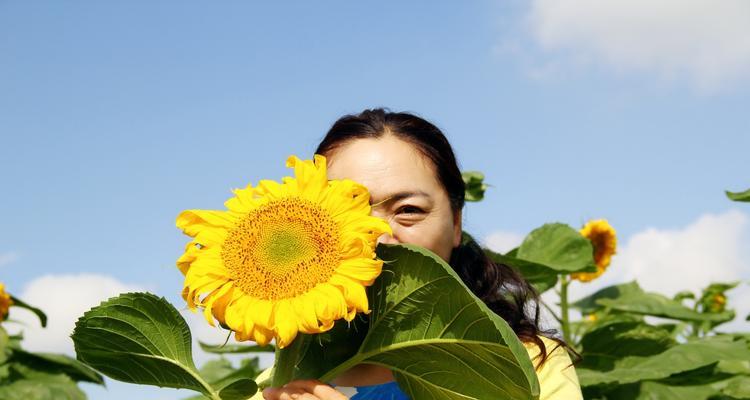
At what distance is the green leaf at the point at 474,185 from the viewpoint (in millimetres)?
3219

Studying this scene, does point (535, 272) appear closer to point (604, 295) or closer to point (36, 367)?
point (604, 295)

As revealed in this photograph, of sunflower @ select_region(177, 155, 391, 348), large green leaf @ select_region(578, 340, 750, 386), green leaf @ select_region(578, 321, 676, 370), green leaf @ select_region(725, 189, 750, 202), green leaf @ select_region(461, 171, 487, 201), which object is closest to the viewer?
sunflower @ select_region(177, 155, 391, 348)

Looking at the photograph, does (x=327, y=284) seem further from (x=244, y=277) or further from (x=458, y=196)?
(x=458, y=196)

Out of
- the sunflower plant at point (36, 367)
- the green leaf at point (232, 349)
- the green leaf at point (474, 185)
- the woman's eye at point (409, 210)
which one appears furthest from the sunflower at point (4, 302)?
the woman's eye at point (409, 210)

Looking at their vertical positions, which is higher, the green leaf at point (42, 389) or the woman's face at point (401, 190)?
the woman's face at point (401, 190)

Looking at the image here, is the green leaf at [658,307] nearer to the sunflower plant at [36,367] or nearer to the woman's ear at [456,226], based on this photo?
the woman's ear at [456,226]

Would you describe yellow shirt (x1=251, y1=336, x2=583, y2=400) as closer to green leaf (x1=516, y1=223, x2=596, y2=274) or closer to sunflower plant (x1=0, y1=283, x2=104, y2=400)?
green leaf (x1=516, y1=223, x2=596, y2=274)

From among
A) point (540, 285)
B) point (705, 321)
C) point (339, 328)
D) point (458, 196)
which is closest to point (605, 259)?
point (705, 321)

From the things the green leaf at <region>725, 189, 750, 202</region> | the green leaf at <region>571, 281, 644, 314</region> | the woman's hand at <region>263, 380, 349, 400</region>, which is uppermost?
the green leaf at <region>571, 281, 644, 314</region>

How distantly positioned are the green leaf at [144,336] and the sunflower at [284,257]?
0.26 ft

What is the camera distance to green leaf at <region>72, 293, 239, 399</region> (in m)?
1.29

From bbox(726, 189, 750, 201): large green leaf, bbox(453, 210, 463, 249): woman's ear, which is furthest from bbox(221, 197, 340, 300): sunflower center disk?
bbox(726, 189, 750, 201): large green leaf

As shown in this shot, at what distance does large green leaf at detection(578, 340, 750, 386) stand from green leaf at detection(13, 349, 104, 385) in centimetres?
210

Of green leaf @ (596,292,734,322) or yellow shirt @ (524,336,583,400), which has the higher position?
green leaf @ (596,292,734,322)
